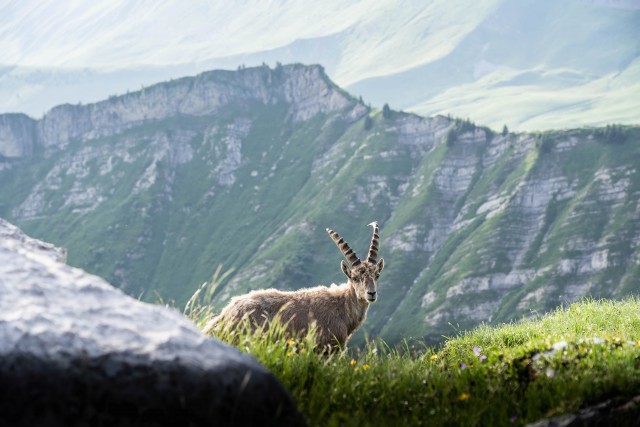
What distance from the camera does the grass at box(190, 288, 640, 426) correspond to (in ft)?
29.4

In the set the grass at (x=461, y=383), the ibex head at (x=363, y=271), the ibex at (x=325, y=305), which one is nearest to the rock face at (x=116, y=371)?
the grass at (x=461, y=383)

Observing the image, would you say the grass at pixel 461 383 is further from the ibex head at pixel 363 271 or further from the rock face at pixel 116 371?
the ibex head at pixel 363 271

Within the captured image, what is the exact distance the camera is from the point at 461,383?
10.1 m

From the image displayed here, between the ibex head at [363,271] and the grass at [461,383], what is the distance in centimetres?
796

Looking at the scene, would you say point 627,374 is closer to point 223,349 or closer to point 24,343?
point 223,349

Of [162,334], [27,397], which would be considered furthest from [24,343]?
[162,334]

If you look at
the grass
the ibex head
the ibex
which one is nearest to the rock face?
the grass

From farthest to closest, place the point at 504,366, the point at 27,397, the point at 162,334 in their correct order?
the point at 504,366
the point at 162,334
the point at 27,397

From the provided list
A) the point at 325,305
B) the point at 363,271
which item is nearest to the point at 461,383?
the point at 325,305

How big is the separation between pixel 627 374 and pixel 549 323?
835 centimetres

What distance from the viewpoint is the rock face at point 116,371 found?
6.67 m

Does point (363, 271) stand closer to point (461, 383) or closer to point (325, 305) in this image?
point (325, 305)

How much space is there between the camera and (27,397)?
A: 6.62 meters

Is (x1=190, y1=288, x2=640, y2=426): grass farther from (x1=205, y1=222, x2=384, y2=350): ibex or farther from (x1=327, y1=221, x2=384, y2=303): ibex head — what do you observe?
(x1=327, y1=221, x2=384, y2=303): ibex head
